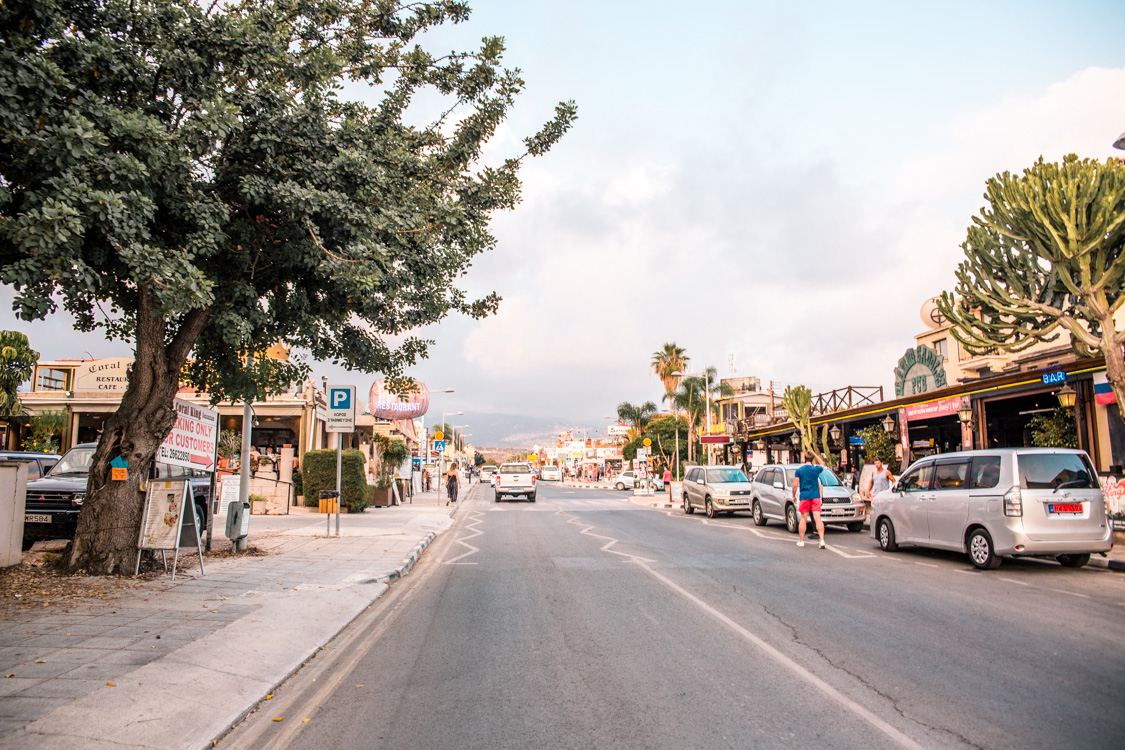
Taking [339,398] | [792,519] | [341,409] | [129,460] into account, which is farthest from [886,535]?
[129,460]

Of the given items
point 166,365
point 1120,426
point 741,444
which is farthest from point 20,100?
point 741,444

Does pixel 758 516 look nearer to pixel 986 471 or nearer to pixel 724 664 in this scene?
pixel 986 471

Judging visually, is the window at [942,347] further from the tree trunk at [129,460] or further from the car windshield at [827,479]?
the tree trunk at [129,460]

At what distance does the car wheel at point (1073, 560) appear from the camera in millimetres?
11109

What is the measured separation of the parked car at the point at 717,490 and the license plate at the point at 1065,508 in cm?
1247

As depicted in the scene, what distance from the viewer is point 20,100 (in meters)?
7.02

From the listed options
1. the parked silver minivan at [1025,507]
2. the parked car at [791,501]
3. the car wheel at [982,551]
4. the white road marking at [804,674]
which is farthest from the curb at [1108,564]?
the white road marking at [804,674]

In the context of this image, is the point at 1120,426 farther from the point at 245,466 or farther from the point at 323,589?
the point at 245,466

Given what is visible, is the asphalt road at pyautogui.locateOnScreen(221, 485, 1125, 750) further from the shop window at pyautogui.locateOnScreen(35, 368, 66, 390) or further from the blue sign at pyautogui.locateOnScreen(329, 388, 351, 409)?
the shop window at pyautogui.locateOnScreen(35, 368, 66, 390)

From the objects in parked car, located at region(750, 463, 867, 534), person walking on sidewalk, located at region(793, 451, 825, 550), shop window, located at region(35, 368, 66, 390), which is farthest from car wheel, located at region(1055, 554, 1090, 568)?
shop window, located at region(35, 368, 66, 390)

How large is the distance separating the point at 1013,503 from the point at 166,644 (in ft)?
35.5

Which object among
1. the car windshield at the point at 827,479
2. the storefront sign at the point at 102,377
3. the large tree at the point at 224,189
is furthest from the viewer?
the storefront sign at the point at 102,377

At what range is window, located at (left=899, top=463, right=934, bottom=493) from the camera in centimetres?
1266

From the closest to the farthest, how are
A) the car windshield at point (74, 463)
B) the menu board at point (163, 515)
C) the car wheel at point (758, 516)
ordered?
the menu board at point (163, 515) < the car windshield at point (74, 463) < the car wheel at point (758, 516)
